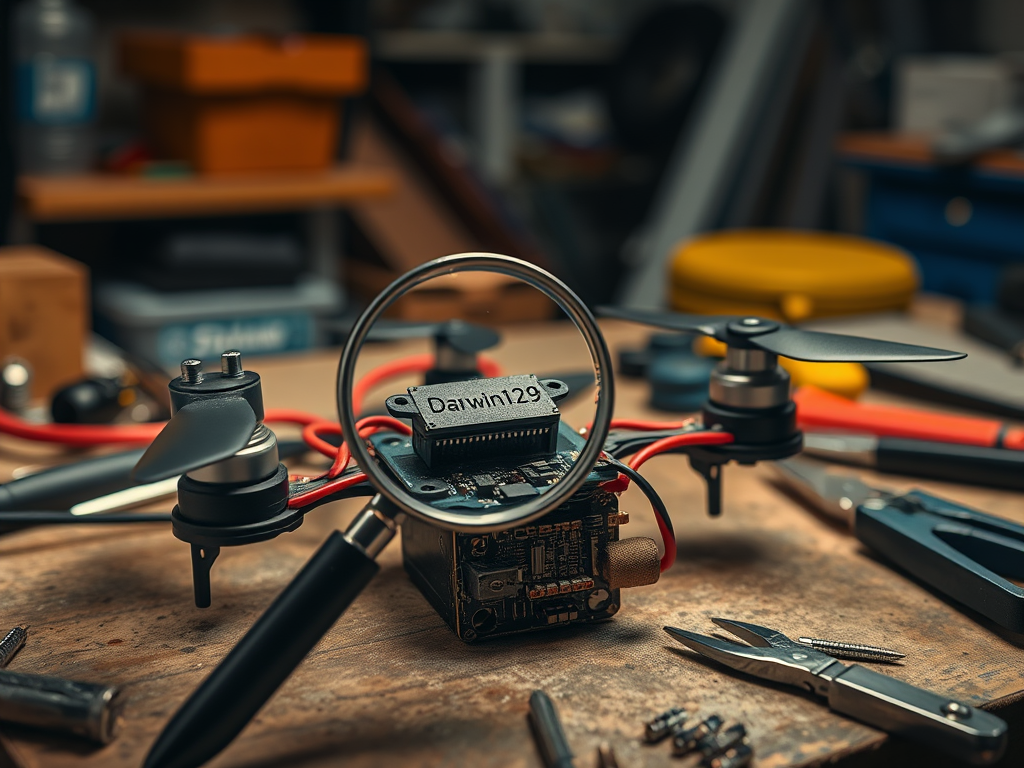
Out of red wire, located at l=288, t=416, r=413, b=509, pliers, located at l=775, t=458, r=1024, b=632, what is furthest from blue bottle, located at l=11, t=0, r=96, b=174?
pliers, located at l=775, t=458, r=1024, b=632

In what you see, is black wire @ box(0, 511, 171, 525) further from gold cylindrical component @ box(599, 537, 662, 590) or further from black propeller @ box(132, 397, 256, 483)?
gold cylindrical component @ box(599, 537, 662, 590)

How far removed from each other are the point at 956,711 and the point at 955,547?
19 centimetres

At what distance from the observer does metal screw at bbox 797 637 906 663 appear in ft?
1.74

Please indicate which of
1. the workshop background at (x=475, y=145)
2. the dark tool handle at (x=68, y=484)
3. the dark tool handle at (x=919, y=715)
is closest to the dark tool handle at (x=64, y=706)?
the dark tool handle at (x=68, y=484)

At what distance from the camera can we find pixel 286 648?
0.45 m

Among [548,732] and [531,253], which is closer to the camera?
[548,732]

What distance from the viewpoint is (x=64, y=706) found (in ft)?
1.49

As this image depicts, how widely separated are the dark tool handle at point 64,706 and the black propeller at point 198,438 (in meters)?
0.10

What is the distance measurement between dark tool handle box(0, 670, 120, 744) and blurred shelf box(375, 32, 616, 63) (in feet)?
6.41

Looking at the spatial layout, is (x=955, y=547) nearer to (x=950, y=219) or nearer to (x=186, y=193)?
(x=950, y=219)

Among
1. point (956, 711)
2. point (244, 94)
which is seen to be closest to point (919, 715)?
point (956, 711)

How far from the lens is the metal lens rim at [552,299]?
18.2 inches

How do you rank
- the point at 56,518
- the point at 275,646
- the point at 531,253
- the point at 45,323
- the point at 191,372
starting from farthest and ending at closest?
the point at 531,253 → the point at 45,323 → the point at 56,518 → the point at 191,372 → the point at 275,646

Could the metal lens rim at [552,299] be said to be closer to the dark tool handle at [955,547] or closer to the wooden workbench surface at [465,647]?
the wooden workbench surface at [465,647]
